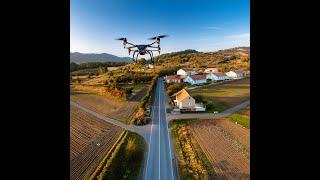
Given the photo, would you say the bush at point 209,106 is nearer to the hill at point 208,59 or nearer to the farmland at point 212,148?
the farmland at point 212,148

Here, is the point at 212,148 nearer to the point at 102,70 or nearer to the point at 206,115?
the point at 206,115

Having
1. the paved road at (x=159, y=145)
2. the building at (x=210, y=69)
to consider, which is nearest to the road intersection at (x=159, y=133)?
the paved road at (x=159, y=145)

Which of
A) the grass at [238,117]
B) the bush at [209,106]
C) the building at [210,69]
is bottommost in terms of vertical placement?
the grass at [238,117]
